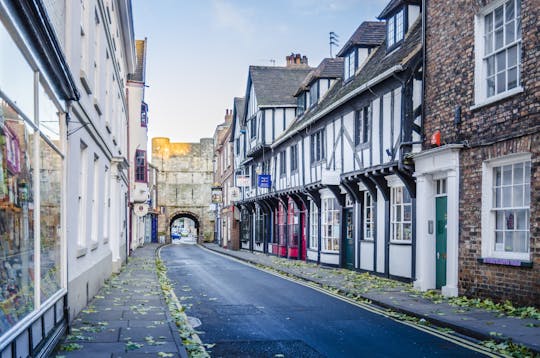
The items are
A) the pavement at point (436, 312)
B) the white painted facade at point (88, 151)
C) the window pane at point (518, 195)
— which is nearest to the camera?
the pavement at point (436, 312)

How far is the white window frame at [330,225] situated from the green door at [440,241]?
8327mm

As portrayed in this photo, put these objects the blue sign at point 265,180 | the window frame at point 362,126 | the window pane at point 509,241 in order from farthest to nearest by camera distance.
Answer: the blue sign at point 265,180, the window frame at point 362,126, the window pane at point 509,241

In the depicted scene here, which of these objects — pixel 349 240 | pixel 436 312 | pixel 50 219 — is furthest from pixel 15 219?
pixel 349 240

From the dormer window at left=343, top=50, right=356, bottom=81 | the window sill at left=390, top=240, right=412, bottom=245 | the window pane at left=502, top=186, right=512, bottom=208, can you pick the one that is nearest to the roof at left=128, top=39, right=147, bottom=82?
the dormer window at left=343, top=50, right=356, bottom=81

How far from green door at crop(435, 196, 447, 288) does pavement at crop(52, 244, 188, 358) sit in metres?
6.43

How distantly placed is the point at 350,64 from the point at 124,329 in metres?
16.4

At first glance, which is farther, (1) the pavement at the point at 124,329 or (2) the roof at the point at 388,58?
(2) the roof at the point at 388,58

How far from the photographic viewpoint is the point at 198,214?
70812 mm

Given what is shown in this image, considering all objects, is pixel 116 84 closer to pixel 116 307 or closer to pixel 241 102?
pixel 116 307

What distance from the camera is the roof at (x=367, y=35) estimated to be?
73.7 feet

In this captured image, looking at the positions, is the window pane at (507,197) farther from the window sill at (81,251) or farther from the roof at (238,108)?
the roof at (238,108)

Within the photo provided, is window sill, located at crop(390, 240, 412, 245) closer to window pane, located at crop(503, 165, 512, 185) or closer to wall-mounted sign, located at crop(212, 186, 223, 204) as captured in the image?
window pane, located at crop(503, 165, 512, 185)

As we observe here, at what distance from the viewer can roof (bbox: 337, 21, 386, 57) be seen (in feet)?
73.7

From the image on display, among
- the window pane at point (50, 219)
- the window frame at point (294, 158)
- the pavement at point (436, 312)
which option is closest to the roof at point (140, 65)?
the window frame at point (294, 158)
